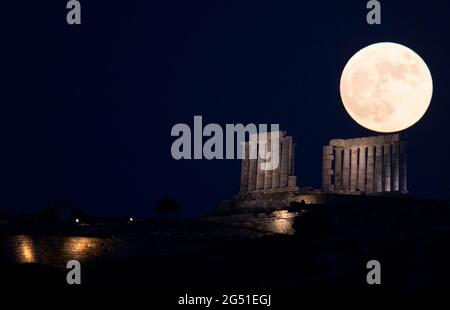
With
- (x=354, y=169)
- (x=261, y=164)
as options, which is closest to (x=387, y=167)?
(x=354, y=169)

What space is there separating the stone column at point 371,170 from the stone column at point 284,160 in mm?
5789

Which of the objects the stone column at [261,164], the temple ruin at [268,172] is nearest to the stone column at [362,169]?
the temple ruin at [268,172]

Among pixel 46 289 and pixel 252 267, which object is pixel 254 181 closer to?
pixel 252 267

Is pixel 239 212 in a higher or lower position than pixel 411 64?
lower

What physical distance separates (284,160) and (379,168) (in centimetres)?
675

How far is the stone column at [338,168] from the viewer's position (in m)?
99.8

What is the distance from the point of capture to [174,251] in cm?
7919

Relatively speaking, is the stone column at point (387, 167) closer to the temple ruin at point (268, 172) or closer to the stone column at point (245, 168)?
the temple ruin at point (268, 172)

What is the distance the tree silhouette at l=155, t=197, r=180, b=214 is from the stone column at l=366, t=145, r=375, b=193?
1574cm

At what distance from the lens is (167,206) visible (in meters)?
105

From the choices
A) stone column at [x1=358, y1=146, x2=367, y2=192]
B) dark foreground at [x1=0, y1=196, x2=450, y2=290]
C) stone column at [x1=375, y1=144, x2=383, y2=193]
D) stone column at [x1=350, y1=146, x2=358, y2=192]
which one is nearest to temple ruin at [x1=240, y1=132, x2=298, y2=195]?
stone column at [x1=350, y1=146, x2=358, y2=192]

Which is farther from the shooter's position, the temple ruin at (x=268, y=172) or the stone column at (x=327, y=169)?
the stone column at (x=327, y=169)

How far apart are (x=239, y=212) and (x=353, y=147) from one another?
10601 mm
